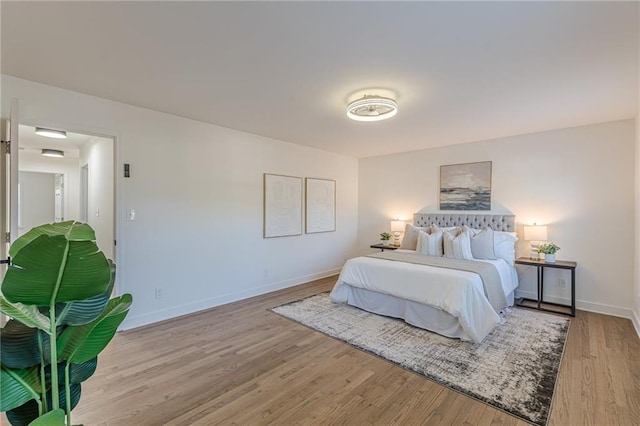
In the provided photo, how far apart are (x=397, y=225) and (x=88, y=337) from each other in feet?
16.9

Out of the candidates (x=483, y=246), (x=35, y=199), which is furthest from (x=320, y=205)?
(x=35, y=199)

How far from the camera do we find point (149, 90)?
2.90 metres

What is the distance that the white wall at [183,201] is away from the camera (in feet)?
10.2

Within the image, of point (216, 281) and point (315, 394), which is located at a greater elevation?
point (216, 281)

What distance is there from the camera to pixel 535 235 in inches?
162

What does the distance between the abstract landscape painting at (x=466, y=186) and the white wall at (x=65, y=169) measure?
7.39 meters

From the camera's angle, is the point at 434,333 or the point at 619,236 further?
the point at 619,236

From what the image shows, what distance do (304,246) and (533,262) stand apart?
3446 mm

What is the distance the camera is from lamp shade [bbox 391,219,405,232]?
18.4ft

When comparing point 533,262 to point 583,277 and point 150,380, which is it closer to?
point 583,277

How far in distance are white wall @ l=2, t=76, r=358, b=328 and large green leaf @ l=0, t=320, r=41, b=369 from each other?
2.51m

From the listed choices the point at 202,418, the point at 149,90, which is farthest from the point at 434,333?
the point at 149,90

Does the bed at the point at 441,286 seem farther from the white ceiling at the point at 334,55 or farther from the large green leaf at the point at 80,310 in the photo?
the large green leaf at the point at 80,310

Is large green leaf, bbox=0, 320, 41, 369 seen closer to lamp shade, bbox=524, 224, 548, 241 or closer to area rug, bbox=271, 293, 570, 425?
area rug, bbox=271, 293, 570, 425
